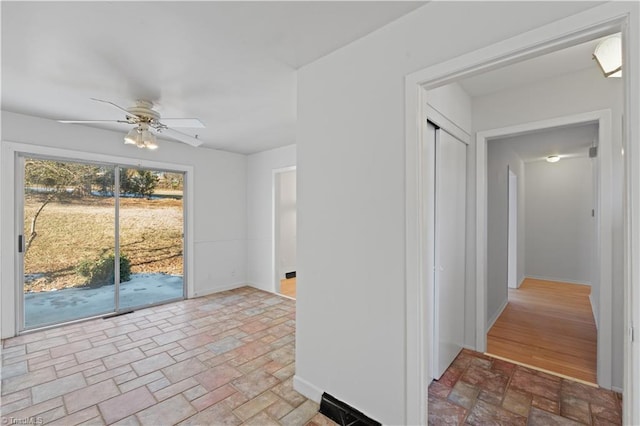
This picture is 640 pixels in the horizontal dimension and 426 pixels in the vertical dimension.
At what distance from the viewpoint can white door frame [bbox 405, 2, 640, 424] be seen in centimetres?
105

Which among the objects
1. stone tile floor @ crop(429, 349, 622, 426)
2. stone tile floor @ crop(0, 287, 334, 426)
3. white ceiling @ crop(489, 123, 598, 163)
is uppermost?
white ceiling @ crop(489, 123, 598, 163)

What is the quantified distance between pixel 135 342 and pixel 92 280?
1.40 meters

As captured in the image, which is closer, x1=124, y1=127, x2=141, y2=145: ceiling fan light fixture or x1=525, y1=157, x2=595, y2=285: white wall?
x1=124, y1=127, x2=141, y2=145: ceiling fan light fixture

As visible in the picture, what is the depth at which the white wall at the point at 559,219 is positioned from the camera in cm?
555

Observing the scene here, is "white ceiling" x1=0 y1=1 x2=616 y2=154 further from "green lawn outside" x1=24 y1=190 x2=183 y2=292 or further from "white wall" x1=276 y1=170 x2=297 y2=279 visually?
"white wall" x1=276 y1=170 x2=297 y2=279

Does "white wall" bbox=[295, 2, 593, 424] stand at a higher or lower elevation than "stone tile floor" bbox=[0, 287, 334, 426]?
higher

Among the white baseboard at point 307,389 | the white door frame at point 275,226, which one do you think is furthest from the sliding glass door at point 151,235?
the white baseboard at point 307,389

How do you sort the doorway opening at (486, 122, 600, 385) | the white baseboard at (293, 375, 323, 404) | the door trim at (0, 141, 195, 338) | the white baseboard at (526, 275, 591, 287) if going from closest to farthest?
the white baseboard at (293, 375, 323, 404) → the doorway opening at (486, 122, 600, 385) → the door trim at (0, 141, 195, 338) → the white baseboard at (526, 275, 591, 287)

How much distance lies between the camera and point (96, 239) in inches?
152

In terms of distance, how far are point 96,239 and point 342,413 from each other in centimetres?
388

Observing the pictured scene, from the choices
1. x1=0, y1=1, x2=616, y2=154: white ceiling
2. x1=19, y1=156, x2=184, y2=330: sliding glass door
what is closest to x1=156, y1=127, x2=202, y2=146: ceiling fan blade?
x1=0, y1=1, x2=616, y2=154: white ceiling

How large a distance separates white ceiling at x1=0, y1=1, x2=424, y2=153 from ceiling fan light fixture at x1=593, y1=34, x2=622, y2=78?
3.67ft

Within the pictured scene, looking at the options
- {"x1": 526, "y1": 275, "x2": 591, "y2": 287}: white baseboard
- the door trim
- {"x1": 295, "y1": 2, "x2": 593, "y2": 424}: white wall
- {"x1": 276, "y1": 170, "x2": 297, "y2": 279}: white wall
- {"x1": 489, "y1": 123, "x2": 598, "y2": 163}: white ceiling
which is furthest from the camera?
{"x1": 276, "y1": 170, "x2": 297, "y2": 279}: white wall

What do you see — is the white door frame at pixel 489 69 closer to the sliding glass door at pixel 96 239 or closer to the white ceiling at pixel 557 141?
the white ceiling at pixel 557 141
